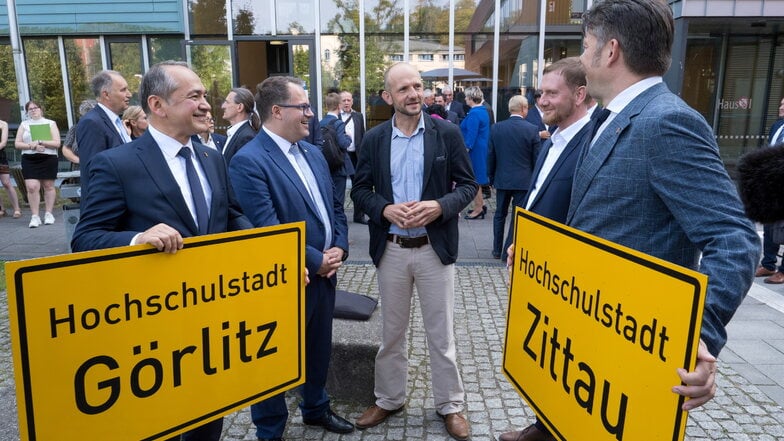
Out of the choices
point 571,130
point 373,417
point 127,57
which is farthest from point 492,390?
point 127,57

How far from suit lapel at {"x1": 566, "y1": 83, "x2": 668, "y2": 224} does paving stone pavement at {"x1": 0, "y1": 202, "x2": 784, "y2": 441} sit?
73.6 inches

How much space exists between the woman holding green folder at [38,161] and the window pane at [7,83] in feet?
18.0

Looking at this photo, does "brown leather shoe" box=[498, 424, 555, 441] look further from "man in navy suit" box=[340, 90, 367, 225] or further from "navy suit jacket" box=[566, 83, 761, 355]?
"man in navy suit" box=[340, 90, 367, 225]

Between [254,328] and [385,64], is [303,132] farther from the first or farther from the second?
[385,64]

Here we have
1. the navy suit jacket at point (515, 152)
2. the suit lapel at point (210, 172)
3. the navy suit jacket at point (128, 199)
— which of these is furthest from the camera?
the navy suit jacket at point (515, 152)

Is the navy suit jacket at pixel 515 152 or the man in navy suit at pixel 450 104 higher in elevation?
the man in navy suit at pixel 450 104

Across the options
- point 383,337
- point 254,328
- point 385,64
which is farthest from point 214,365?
point 385,64

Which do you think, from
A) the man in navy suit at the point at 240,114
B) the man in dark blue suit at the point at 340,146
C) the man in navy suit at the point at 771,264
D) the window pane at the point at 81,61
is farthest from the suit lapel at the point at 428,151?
the window pane at the point at 81,61

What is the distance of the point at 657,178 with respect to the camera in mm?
1592

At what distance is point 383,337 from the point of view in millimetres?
3221

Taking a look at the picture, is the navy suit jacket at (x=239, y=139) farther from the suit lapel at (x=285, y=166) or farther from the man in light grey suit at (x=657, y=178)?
the man in light grey suit at (x=657, y=178)

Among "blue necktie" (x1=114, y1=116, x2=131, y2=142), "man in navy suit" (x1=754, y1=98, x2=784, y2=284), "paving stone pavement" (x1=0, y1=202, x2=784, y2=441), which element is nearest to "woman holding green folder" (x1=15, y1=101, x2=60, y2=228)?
"paving stone pavement" (x1=0, y1=202, x2=784, y2=441)

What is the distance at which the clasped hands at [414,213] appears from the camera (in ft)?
9.68

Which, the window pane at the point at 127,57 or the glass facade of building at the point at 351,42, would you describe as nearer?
the glass facade of building at the point at 351,42
